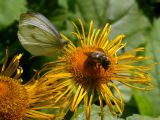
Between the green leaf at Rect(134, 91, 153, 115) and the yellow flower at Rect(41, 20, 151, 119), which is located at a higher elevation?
the yellow flower at Rect(41, 20, 151, 119)

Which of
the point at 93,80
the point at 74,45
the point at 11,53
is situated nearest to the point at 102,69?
the point at 93,80

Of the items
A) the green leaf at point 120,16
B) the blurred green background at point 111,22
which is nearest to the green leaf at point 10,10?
the blurred green background at point 111,22

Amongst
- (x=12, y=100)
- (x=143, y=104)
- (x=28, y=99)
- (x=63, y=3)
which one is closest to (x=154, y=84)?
(x=143, y=104)

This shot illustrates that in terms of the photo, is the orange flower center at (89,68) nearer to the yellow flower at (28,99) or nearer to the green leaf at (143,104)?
the yellow flower at (28,99)

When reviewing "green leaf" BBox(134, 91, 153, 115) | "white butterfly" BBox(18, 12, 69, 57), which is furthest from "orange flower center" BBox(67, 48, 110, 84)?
"green leaf" BBox(134, 91, 153, 115)

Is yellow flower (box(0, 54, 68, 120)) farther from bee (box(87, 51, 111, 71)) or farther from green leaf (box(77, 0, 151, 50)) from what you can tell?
green leaf (box(77, 0, 151, 50))

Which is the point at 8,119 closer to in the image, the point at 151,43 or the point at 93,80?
the point at 93,80
